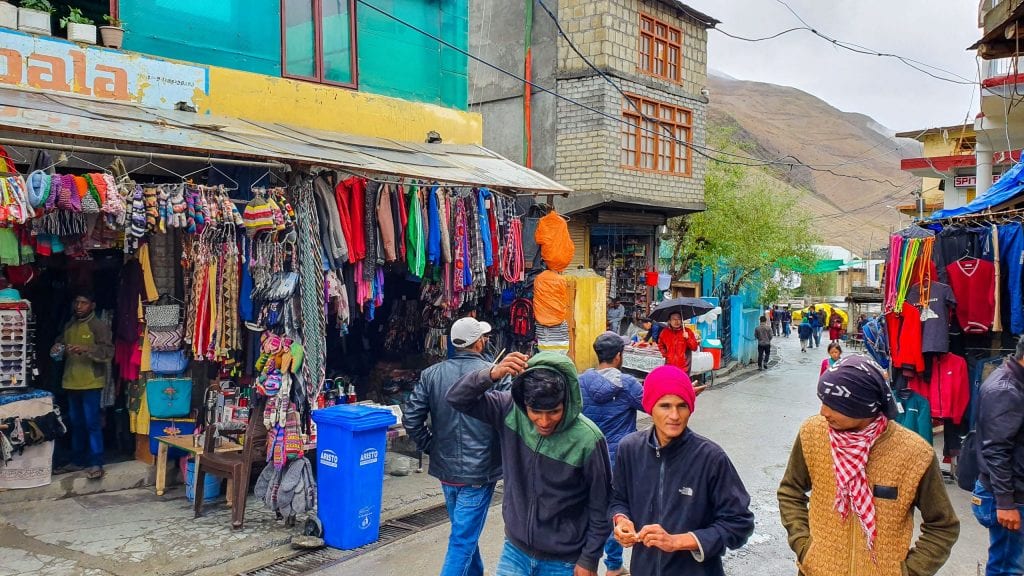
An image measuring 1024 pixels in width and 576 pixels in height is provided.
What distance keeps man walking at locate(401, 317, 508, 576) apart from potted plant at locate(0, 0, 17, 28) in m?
5.57

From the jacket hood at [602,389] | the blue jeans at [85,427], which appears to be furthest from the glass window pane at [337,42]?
the jacket hood at [602,389]

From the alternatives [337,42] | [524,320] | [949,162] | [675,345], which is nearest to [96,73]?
[337,42]

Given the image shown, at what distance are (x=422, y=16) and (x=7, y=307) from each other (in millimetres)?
6877

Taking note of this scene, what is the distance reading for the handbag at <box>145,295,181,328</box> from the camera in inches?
323

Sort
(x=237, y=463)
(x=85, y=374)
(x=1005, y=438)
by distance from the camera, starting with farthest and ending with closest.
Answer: (x=85, y=374)
(x=237, y=463)
(x=1005, y=438)

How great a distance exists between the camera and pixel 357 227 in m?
8.42

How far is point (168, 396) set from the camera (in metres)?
8.55

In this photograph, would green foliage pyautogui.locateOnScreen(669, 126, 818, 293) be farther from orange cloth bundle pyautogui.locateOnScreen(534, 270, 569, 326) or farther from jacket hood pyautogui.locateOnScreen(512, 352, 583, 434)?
jacket hood pyautogui.locateOnScreen(512, 352, 583, 434)

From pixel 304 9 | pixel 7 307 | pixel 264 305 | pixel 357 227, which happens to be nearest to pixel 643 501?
pixel 264 305

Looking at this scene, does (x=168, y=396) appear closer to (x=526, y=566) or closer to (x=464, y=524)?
(x=464, y=524)

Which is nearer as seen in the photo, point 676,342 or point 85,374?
point 85,374

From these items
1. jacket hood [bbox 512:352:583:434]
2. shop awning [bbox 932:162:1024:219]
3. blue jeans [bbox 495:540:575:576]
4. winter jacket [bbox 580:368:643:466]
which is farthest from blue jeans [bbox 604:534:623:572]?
shop awning [bbox 932:162:1024:219]

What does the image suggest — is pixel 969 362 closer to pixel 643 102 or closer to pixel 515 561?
pixel 515 561

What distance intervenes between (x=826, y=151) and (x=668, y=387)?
5498 inches
